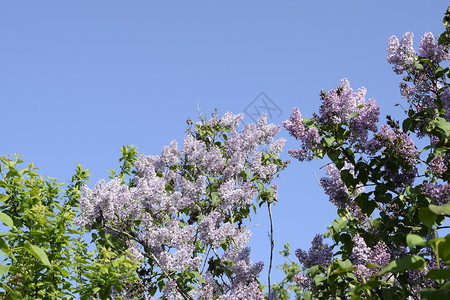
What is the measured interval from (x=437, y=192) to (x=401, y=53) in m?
1.52

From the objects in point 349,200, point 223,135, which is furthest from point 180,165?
point 349,200

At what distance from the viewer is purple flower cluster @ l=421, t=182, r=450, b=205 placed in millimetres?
3893

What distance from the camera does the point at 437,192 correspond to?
395 centimetres

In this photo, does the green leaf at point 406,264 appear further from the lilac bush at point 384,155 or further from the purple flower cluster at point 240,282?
the purple flower cluster at point 240,282

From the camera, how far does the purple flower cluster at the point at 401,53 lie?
4652mm

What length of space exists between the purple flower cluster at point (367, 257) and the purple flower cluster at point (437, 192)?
684 mm

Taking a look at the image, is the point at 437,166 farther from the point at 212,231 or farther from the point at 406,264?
the point at 406,264

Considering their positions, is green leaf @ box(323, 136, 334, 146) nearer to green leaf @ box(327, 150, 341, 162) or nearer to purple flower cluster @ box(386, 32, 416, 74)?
green leaf @ box(327, 150, 341, 162)

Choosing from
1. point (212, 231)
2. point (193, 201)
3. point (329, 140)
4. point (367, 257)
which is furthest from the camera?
point (193, 201)

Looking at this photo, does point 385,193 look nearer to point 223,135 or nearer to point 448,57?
point 448,57

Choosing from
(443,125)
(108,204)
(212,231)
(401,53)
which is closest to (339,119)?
(443,125)

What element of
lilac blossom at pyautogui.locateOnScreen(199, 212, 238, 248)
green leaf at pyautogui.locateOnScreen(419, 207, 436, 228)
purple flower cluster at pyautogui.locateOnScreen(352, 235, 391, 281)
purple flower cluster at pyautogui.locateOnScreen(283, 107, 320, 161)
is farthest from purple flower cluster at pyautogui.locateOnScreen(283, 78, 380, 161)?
green leaf at pyautogui.locateOnScreen(419, 207, 436, 228)

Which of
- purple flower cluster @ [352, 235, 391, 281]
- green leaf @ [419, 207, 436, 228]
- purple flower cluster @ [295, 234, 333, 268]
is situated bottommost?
green leaf @ [419, 207, 436, 228]

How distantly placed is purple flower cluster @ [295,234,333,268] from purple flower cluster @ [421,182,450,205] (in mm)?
958
